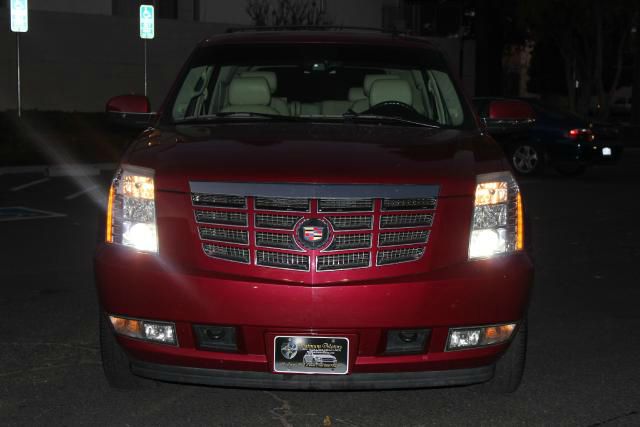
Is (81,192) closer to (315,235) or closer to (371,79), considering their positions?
(371,79)

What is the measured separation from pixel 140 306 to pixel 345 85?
3.40m

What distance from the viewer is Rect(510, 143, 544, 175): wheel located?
19.0m

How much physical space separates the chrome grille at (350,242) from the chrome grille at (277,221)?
0.18 metres

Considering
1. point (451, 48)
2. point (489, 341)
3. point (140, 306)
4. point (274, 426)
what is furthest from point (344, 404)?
point (451, 48)

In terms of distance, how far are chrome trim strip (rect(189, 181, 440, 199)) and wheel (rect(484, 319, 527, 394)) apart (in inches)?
36.2

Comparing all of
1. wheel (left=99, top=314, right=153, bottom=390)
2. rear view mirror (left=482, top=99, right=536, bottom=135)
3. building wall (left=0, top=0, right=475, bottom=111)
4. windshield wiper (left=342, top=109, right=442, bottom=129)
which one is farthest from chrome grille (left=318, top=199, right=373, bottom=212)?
building wall (left=0, top=0, right=475, bottom=111)

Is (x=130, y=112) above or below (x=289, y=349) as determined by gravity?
above

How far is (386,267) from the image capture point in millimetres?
4629

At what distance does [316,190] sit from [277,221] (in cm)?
21

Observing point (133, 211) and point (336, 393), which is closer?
point (133, 211)

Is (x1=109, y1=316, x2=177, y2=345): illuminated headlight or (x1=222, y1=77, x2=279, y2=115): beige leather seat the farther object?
(x1=222, y1=77, x2=279, y2=115): beige leather seat

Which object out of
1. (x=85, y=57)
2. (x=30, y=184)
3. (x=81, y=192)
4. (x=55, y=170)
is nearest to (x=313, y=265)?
(x=81, y=192)

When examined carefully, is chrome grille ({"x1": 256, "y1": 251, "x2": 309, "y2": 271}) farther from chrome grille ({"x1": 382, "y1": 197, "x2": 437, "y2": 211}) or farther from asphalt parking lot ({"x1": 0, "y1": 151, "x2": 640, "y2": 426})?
asphalt parking lot ({"x1": 0, "y1": 151, "x2": 640, "y2": 426})

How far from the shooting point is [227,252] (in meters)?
4.66
